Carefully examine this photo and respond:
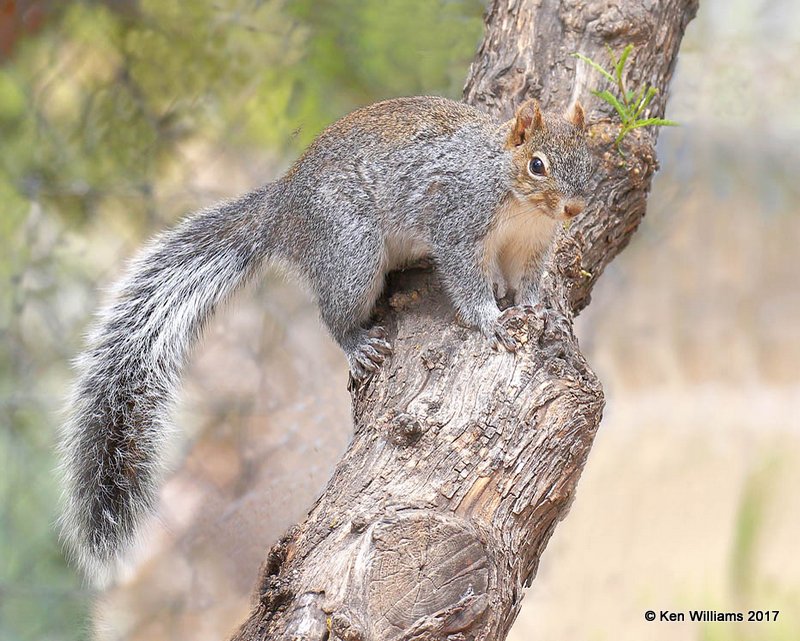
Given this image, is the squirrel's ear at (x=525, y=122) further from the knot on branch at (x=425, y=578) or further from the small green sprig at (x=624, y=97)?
the knot on branch at (x=425, y=578)

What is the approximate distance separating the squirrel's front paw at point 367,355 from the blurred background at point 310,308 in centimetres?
64

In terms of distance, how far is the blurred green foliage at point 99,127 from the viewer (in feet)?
7.11

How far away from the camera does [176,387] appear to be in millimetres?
1633

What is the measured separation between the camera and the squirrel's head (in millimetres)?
1514

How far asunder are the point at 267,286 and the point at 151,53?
0.65 meters

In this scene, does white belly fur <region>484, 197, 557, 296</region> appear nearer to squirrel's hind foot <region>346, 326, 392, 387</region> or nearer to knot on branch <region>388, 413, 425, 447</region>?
squirrel's hind foot <region>346, 326, 392, 387</region>

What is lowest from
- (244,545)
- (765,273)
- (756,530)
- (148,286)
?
(244,545)

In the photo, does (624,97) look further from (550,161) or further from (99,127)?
(99,127)

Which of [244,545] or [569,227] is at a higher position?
[569,227]

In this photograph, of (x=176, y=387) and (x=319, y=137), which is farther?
(x=319, y=137)

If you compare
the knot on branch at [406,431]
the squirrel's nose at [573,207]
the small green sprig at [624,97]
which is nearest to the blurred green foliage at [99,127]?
the small green sprig at [624,97]

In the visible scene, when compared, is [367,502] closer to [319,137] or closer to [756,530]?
[319,137]

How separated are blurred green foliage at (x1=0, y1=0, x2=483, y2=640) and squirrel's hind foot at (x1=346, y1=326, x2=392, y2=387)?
80 centimetres

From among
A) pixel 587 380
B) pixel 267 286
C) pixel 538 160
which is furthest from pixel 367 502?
pixel 267 286
